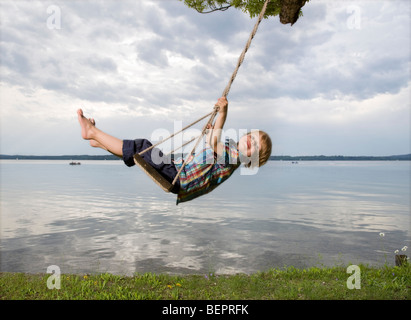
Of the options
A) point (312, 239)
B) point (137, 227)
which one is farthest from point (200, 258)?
point (137, 227)

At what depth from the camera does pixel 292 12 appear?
16.6 feet

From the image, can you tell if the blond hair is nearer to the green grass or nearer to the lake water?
the green grass

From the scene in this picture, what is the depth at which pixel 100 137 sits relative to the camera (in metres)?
3.09

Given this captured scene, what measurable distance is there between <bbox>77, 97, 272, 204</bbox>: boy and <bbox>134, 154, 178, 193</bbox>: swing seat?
0.09 meters

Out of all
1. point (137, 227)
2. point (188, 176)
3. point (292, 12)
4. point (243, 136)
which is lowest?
point (137, 227)

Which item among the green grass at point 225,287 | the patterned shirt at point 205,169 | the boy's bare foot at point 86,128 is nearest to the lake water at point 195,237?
the green grass at point 225,287

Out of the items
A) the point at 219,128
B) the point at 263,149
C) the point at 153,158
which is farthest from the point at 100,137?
the point at 263,149

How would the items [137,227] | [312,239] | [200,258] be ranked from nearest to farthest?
[200,258]
[312,239]
[137,227]

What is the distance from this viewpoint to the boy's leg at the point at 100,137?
3.06 metres

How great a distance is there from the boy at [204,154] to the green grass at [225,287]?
2229 mm

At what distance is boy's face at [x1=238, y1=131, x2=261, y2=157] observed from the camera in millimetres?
3049

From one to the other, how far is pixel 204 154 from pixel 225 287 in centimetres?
282
